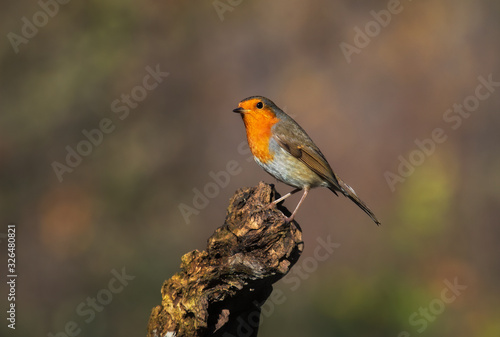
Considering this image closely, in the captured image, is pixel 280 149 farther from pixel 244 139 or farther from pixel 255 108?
pixel 244 139

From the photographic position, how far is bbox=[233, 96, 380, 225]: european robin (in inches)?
185

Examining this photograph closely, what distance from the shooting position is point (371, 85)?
8461mm

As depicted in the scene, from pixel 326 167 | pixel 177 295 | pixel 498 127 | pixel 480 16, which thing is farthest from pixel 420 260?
pixel 177 295

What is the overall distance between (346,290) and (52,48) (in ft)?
17.2

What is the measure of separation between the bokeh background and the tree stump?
3.25m

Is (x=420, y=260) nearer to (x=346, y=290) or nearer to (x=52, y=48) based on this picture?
(x=346, y=290)

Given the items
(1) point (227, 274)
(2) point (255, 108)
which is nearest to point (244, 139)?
(2) point (255, 108)

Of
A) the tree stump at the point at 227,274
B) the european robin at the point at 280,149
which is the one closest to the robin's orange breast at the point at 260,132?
the european robin at the point at 280,149

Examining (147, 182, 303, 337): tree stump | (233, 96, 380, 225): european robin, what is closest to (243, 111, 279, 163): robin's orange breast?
(233, 96, 380, 225): european robin

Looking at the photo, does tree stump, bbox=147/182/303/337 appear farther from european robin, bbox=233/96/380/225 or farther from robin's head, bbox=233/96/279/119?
robin's head, bbox=233/96/279/119

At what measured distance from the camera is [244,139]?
809 centimetres

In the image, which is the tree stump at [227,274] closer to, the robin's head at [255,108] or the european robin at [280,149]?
the european robin at [280,149]

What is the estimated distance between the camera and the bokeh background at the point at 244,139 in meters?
7.25

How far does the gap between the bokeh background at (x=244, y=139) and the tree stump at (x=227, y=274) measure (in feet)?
10.7
